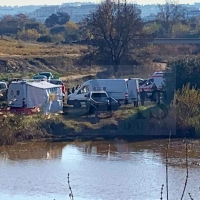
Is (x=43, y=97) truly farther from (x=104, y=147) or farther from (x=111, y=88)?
(x=104, y=147)

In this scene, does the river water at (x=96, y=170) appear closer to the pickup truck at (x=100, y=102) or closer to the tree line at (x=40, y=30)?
the pickup truck at (x=100, y=102)

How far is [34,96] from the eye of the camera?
1045 inches

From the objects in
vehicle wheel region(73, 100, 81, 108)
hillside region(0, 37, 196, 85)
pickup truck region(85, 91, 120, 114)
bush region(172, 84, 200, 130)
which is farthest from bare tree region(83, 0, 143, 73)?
bush region(172, 84, 200, 130)

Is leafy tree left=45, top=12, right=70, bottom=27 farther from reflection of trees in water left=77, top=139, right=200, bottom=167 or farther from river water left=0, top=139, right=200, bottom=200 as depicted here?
river water left=0, top=139, right=200, bottom=200

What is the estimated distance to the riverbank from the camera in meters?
23.9

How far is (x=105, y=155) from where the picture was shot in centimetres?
2150

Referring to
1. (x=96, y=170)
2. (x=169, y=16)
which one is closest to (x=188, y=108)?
(x=96, y=170)

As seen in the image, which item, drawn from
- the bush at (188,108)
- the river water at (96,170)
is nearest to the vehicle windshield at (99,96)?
the bush at (188,108)

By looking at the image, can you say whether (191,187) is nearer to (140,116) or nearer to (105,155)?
(105,155)

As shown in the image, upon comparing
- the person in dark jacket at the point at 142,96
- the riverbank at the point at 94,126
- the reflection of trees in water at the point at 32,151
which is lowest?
the reflection of trees in water at the point at 32,151

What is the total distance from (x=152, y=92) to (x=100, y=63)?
1180 centimetres

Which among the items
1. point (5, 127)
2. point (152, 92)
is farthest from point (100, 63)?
point (5, 127)

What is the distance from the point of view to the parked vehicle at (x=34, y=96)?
26.3 meters

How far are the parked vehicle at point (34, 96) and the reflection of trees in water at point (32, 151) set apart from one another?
10.2ft
